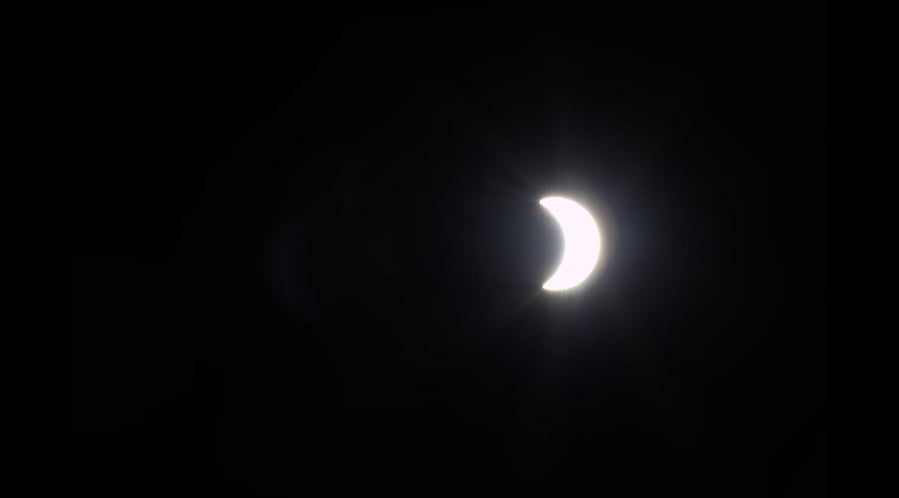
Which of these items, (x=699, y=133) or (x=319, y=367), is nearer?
(x=699, y=133)

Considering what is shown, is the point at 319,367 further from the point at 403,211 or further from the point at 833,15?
the point at 833,15

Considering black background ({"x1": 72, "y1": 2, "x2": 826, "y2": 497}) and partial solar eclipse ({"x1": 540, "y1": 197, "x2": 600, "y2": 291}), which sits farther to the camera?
partial solar eclipse ({"x1": 540, "y1": 197, "x2": 600, "y2": 291})

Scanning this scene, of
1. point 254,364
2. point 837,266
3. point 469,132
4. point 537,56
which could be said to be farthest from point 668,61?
point 254,364

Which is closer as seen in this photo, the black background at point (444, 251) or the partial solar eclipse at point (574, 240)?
the black background at point (444, 251)

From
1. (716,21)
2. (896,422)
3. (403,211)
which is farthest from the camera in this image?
(403,211)
